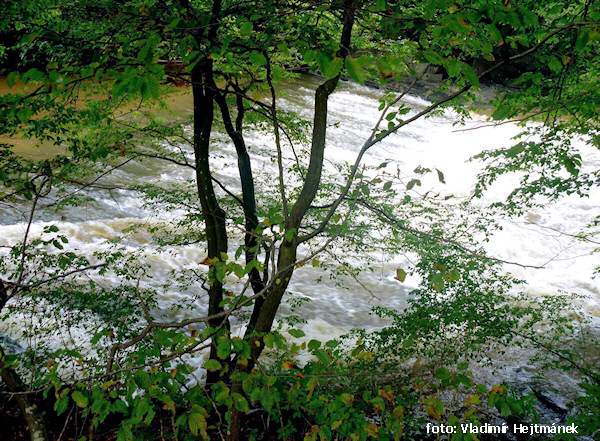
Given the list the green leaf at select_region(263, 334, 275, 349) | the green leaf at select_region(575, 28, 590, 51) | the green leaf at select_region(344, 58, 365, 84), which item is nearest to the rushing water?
the green leaf at select_region(575, 28, 590, 51)

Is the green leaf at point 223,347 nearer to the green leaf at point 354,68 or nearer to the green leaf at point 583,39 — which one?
the green leaf at point 354,68

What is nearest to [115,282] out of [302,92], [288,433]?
[288,433]

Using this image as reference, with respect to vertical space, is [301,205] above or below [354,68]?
below

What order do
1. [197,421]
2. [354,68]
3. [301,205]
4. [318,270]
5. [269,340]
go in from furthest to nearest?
[318,270] → [301,205] → [269,340] → [197,421] → [354,68]

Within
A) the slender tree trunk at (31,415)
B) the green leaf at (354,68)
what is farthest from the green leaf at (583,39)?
the slender tree trunk at (31,415)

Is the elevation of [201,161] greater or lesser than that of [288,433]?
greater

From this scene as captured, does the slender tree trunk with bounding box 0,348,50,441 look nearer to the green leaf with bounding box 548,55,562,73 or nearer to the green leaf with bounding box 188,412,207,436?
the green leaf with bounding box 188,412,207,436

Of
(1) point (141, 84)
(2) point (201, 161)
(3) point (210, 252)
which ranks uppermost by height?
(1) point (141, 84)

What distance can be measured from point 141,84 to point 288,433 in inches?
140

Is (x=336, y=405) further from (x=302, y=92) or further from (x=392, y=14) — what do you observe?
(x=302, y=92)

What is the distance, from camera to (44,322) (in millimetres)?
5062

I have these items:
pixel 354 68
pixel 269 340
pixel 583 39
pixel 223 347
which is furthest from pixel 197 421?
A: pixel 583 39

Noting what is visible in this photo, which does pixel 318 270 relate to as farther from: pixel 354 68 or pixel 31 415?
pixel 354 68

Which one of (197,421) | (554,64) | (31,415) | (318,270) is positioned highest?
(554,64)
